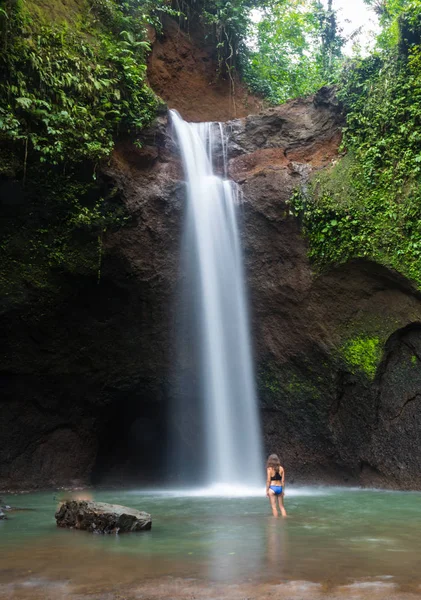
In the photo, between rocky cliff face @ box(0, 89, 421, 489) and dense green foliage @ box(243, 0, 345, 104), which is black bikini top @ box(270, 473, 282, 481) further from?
dense green foliage @ box(243, 0, 345, 104)

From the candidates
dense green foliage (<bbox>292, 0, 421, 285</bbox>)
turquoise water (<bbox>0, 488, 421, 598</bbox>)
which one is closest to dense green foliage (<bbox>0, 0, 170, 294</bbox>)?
dense green foliage (<bbox>292, 0, 421, 285</bbox>)

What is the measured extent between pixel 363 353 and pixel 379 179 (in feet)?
13.1

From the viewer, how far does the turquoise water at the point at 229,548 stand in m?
4.40

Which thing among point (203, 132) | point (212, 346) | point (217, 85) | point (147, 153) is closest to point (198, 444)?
point (212, 346)

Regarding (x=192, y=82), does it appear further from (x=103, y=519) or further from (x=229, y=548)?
(x=229, y=548)

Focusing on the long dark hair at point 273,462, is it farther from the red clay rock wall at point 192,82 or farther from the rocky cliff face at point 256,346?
the red clay rock wall at point 192,82

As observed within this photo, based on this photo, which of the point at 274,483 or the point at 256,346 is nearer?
the point at 274,483

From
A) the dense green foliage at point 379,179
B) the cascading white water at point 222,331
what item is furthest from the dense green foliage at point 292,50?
the cascading white water at point 222,331

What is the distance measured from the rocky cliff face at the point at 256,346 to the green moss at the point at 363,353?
0.08 feet

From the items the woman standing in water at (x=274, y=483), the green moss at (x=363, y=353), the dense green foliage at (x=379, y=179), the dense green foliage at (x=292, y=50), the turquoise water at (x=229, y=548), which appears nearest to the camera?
the turquoise water at (x=229, y=548)

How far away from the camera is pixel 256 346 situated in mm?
13391

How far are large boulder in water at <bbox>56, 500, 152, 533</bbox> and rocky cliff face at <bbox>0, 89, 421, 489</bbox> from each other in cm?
635

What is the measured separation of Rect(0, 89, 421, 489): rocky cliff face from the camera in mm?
12250

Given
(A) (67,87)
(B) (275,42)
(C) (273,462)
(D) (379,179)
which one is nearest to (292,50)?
(B) (275,42)
